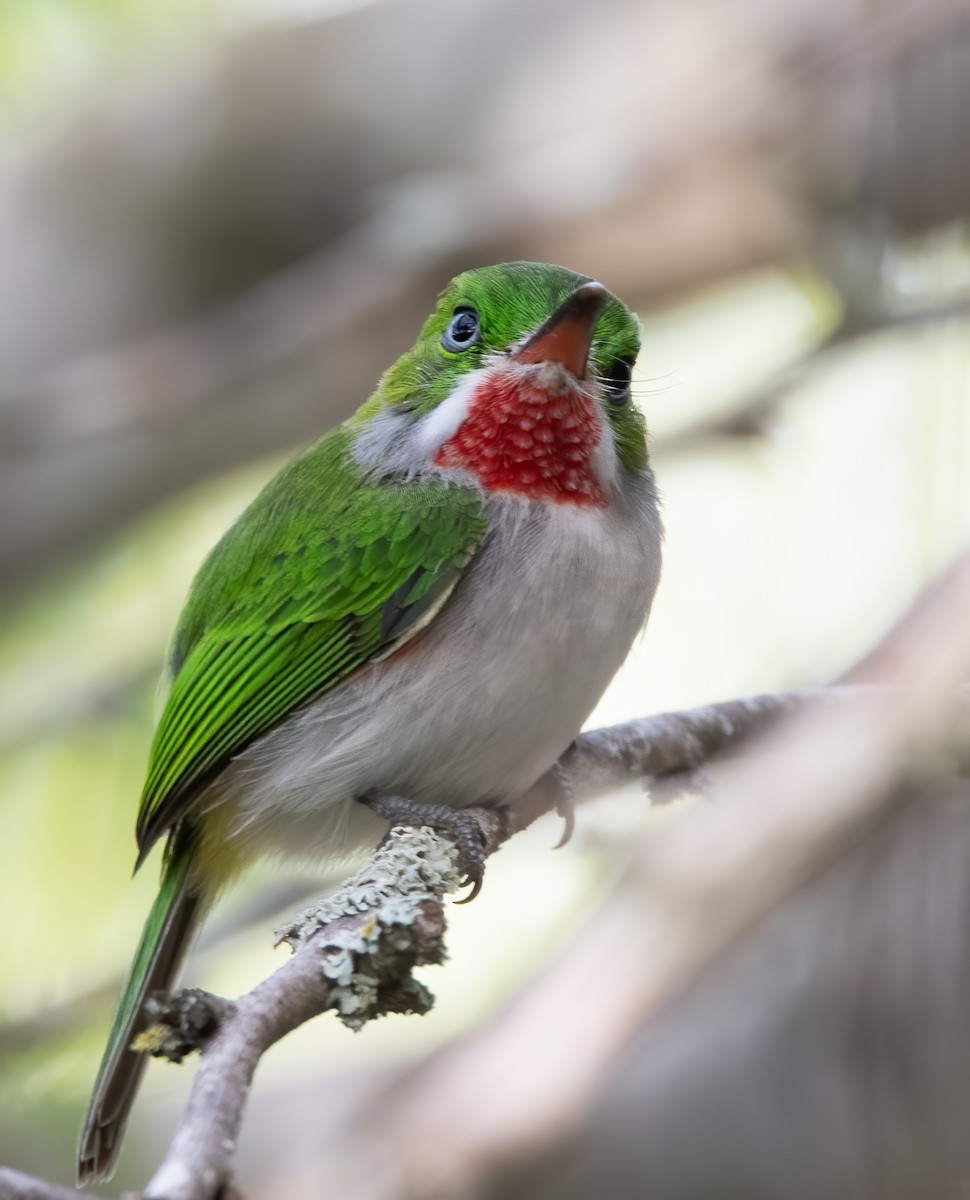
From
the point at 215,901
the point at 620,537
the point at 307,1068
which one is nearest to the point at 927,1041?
the point at 620,537

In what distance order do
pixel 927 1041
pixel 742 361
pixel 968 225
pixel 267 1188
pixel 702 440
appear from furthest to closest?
pixel 742 361, pixel 702 440, pixel 968 225, pixel 267 1188, pixel 927 1041

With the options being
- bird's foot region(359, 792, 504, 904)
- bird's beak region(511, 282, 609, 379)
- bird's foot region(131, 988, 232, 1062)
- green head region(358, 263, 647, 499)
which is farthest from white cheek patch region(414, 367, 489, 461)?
bird's foot region(131, 988, 232, 1062)

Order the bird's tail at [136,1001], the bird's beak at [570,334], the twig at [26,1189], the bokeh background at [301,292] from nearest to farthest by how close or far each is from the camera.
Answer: the twig at [26,1189] → the bird's beak at [570,334] → the bird's tail at [136,1001] → the bokeh background at [301,292]

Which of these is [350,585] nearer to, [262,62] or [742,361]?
[742,361]

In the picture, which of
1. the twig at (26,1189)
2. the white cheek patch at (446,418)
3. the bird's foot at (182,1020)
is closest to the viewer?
the twig at (26,1189)

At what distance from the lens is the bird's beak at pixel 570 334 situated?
2.51 metres

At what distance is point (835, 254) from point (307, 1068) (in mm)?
3116

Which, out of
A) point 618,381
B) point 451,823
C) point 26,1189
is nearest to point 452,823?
point 451,823

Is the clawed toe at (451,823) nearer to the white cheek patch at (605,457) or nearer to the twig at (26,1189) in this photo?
the white cheek patch at (605,457)

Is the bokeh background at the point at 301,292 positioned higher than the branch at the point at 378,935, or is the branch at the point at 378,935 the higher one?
the bokeh background at the point at 301,292

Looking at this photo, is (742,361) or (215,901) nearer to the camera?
(215,901)

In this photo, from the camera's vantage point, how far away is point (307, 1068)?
4.46 m

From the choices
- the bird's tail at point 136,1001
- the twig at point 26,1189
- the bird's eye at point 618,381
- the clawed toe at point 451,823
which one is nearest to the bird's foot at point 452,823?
the clawed toe at point 451,823

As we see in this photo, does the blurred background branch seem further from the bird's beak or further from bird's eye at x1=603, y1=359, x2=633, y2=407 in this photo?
the bird's beak
